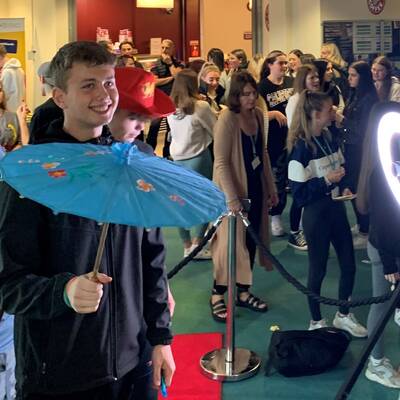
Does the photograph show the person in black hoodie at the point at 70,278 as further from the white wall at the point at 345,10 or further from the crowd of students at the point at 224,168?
the white wall at the point at 345,10

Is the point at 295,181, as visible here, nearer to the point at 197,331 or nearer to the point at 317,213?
the point at 317,213

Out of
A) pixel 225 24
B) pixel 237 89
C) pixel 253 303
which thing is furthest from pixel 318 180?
pixel 225 24

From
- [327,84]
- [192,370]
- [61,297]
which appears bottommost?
[192,370]

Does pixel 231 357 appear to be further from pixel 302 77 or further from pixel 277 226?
pixel 302 77

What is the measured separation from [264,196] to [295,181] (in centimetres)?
52

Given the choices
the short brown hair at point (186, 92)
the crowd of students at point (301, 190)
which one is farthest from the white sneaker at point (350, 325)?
the short brown hair at point (186, 92)

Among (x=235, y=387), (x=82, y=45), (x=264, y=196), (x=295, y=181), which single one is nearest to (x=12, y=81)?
(x=264, y=196)

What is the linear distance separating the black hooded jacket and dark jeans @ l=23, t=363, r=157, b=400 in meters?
0.04

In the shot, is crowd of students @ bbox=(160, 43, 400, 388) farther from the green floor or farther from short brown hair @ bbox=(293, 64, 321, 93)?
short brown hair @ bbox=(293, 64, 321, 93)

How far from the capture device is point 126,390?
180cm

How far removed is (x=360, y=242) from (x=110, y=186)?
4844mm

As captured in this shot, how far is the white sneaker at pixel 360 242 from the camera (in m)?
5.79

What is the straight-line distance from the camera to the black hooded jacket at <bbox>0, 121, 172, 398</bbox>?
1.54 m

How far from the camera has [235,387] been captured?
11.2 feet
